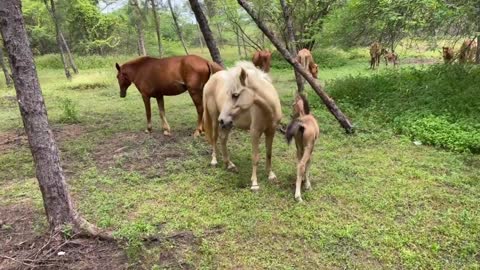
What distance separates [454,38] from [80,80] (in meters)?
13.4

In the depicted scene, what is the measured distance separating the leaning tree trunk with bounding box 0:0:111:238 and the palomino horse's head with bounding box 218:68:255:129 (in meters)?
1.87

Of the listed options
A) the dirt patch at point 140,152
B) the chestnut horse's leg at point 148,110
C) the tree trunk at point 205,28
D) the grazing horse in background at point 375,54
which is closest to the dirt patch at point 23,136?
the dirt patch at point 140,152

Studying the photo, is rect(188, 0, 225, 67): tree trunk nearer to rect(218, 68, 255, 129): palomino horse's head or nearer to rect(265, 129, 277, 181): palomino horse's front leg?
rect(265, 129, 277, 181): palomino horse's front leg

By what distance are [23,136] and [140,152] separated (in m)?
2.98

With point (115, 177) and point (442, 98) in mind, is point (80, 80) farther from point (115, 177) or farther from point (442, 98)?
point (442, 98)

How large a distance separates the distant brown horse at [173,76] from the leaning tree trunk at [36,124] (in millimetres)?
3892

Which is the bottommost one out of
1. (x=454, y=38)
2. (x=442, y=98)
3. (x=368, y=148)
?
(x=368, y=148)

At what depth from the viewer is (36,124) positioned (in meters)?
3.60

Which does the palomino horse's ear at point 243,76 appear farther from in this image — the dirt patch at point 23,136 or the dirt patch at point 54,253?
the dirt patch at point 23,136

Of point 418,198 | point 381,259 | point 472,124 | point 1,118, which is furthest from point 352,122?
point 1,118

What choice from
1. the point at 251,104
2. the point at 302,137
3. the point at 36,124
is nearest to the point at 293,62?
the point at 251,104

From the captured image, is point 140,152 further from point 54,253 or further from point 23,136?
point 54,253

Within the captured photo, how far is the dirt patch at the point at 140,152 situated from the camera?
20.3 feet

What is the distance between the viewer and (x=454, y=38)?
26.0 ft
